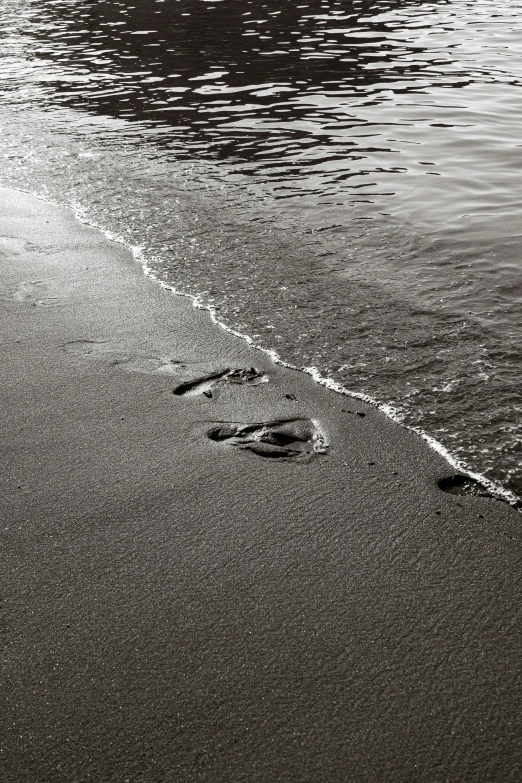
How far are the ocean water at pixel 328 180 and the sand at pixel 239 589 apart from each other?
50cm

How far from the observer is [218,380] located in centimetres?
393

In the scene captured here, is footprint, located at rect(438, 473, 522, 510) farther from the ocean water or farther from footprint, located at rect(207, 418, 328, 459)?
footprint, located at rect(207, 418, 328, 459)

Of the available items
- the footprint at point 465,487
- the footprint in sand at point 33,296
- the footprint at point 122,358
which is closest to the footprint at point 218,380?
the footprint at point 122,358

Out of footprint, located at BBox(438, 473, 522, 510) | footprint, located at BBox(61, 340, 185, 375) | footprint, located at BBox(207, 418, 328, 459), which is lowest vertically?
footprint, located at BBox(438, 473, 522, 510)

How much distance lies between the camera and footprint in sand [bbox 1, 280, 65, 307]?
473 cm

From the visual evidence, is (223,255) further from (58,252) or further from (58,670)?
(58,670)

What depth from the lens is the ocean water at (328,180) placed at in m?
4.12

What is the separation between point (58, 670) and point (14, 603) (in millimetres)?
338

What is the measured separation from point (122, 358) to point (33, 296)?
1.08 meters

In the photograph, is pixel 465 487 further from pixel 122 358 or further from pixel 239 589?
pixel 122 358

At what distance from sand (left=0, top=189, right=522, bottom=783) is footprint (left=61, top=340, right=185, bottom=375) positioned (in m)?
0.03

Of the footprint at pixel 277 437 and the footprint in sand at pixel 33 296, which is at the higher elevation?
the footprint in sand at pixel 33 296

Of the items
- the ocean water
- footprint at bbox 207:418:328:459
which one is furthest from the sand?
the ocean water

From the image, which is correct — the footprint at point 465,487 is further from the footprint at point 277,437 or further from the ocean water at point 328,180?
the footprint at point 277,437
